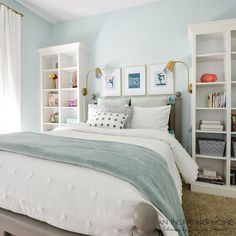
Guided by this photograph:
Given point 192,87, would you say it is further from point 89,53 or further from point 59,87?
point 59,87

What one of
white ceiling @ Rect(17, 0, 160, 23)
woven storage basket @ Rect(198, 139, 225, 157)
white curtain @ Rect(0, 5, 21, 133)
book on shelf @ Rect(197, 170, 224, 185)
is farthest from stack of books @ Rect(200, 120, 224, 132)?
white curtain @ Rect(0, 5, 21, 133)

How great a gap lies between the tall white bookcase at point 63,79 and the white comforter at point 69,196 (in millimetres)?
A: 2111

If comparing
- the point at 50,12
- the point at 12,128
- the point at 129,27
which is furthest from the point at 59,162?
the point at 50,12

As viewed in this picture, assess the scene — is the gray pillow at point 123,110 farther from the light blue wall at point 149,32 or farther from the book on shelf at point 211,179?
the book on shelf at point 211,179

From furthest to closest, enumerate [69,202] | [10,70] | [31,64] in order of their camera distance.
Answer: [31,64] < [10,70] < [69,202]

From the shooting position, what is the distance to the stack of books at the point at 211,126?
227cm

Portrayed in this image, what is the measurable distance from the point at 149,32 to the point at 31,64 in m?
2.05

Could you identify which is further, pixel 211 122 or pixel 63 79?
pixel 63 79

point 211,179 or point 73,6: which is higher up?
point 73,6

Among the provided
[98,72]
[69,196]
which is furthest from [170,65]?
[69,196]

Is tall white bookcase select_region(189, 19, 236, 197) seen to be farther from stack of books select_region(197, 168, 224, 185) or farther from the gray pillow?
the gray pillow

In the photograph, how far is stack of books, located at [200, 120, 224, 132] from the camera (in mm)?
2265

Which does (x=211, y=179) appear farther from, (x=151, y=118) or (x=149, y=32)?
(x=149, y=32)

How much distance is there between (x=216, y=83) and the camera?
88.0 inches
